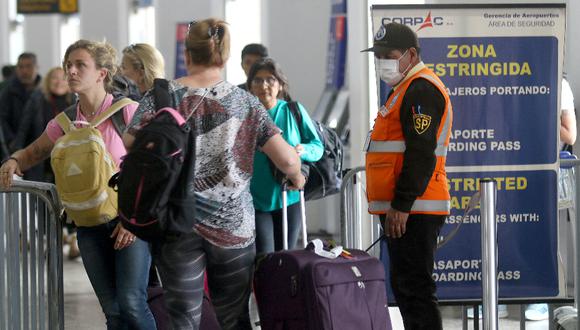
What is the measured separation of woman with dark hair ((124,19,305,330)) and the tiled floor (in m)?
2.94

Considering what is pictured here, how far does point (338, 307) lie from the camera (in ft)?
15.4

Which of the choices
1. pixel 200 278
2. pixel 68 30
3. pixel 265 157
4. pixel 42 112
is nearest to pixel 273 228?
pixel 265 157

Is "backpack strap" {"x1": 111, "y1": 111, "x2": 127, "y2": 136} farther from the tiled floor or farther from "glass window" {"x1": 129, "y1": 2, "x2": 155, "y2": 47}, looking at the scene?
"glass window" {"x1": 129, "y1": 2, "x2": 155, "y2": 47}

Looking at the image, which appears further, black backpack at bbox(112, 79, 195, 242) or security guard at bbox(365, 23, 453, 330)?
security guard at bbox(365, 23, 453, 330)

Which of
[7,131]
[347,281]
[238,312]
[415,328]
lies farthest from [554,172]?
[7,131]

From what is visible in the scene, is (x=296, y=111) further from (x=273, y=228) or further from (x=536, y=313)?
(x=536, y=313)

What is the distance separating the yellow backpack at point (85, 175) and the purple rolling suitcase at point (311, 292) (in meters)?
0.75

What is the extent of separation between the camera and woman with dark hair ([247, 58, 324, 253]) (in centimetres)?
659

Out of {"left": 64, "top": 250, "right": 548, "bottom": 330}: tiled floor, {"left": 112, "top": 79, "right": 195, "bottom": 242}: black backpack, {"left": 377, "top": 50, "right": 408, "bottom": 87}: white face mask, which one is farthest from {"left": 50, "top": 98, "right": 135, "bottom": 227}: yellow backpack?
{"left": 64, "top": 250, "right": 548, "bottom": 330}: tiled floor

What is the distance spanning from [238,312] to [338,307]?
15.5 inches

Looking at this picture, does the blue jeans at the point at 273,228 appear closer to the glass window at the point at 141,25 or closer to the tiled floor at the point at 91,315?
the tiled floor at the point at 91,315

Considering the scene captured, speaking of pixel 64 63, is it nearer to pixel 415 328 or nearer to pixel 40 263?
pixel 40 263

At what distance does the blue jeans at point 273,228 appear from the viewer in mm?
6559

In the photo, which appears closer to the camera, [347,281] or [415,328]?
[347,281]
